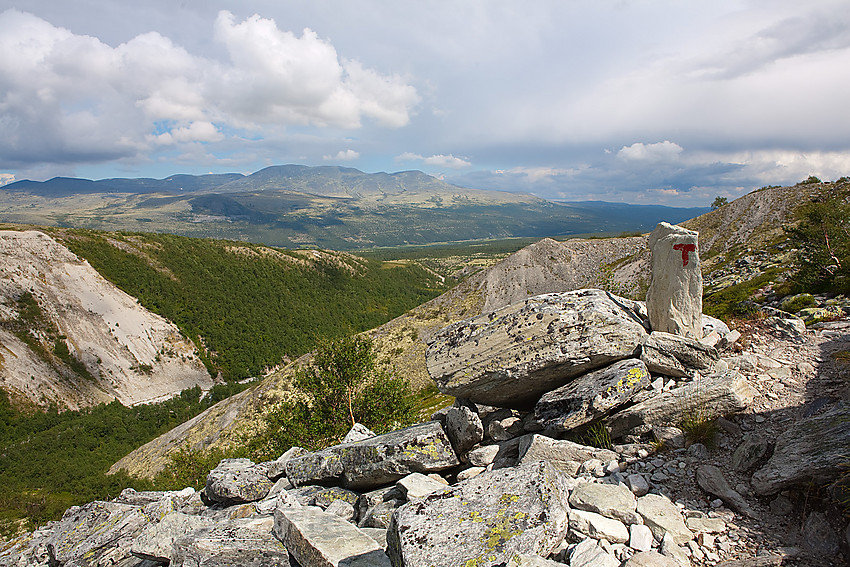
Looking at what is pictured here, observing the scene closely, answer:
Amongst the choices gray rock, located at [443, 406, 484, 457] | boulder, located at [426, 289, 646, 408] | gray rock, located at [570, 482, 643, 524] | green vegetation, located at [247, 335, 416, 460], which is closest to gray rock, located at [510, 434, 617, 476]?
gray rock, located at [570, 482, 643, 524]

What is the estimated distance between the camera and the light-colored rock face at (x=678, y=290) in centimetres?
1320

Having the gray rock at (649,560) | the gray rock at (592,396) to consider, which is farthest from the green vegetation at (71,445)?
the gray rock at (649,560)

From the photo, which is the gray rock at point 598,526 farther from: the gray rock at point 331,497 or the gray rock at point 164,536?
the gray rock at point 164,536

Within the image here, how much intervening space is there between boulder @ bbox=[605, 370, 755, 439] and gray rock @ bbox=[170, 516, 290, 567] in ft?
28.7

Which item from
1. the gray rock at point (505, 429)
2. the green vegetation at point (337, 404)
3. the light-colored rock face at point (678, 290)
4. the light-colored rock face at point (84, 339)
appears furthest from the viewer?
the light-colored rock face at point (84, 339)

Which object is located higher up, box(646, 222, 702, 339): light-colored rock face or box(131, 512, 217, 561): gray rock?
box(646, 222, 702, 339): light-colored rock face

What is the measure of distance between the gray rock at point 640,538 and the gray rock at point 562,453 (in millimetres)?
2666

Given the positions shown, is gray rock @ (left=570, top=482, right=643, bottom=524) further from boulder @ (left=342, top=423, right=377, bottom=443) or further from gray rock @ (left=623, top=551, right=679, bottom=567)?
boulder @ (left=342, top=423, right=377, bottom=443)

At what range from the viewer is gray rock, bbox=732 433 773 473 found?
7.50 m

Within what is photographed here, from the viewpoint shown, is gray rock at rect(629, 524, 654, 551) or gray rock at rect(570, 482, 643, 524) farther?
gray rock at rect(570, 482, 643, 524)

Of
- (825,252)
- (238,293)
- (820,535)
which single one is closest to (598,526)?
(820,535)

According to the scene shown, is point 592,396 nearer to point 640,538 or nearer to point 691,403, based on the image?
point 691,403

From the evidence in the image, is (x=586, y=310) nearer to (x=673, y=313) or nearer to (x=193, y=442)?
(x=673, y=313)

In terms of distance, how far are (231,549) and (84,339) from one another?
460 ft
